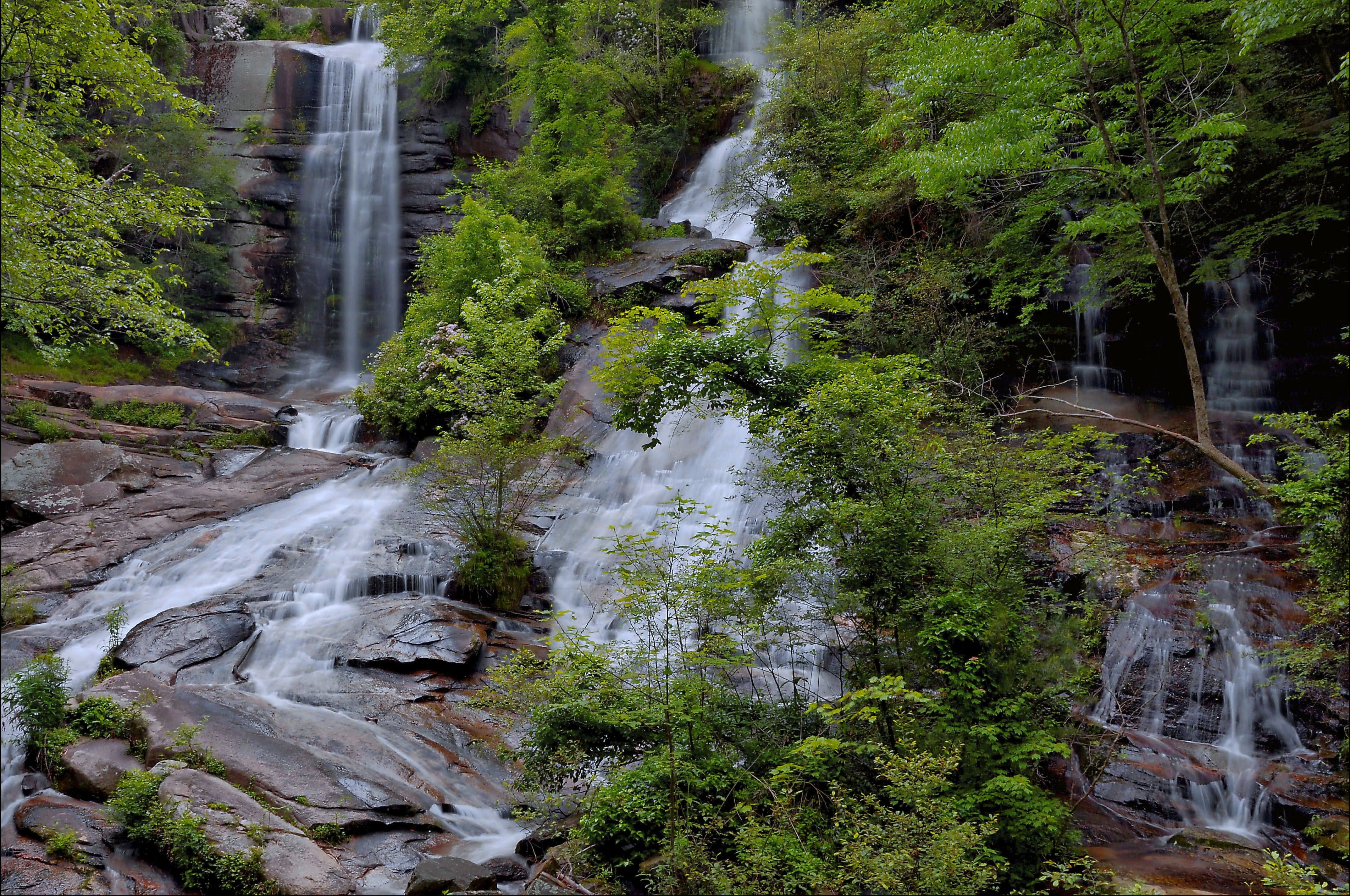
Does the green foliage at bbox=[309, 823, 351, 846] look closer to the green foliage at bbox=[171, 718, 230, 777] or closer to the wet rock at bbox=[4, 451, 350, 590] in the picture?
the green foliage at bbox=[171, 718, 230, 777]

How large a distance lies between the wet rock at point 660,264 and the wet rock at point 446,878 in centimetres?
1454

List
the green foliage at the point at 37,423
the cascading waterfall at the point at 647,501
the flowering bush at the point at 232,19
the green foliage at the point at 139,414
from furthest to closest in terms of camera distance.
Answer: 1. the flowering bush at the point at 232,19
2. the green foliage at the point at 139,414
3. the green foliage at the point at 37,423
4. the cascading waterfall at the point at 647,501

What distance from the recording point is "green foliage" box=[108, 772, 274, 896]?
602cm

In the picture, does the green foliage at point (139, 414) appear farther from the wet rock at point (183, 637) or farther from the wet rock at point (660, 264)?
the wet rock at point (660, 264)

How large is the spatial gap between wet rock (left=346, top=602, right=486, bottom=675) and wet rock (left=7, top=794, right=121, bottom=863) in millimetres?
3802

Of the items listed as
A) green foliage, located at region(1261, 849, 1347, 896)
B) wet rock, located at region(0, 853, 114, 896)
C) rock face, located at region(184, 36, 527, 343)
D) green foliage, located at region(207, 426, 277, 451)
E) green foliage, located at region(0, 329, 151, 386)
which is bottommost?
wet rock, located at region(0, 853, 114, 896)

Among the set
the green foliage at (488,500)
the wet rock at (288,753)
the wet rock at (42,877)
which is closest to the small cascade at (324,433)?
the green foliage at (488,500)

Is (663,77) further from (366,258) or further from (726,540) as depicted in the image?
(726,540)

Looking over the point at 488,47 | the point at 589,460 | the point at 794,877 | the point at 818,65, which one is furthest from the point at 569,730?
the point at 488,47

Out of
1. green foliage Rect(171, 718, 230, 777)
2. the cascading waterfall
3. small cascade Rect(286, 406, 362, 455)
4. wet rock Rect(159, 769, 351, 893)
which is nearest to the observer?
wet rock Rect(159, 769, 351, 893)

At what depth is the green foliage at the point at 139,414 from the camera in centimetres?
1816

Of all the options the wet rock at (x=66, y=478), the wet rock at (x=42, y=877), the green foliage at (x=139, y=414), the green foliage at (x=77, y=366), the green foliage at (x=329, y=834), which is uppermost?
the green foliage at (x=77, y=366)

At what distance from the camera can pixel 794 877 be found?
5543 millimetres

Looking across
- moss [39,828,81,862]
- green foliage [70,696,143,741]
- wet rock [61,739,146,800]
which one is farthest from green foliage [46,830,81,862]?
green foliage [70,696,143,741]
